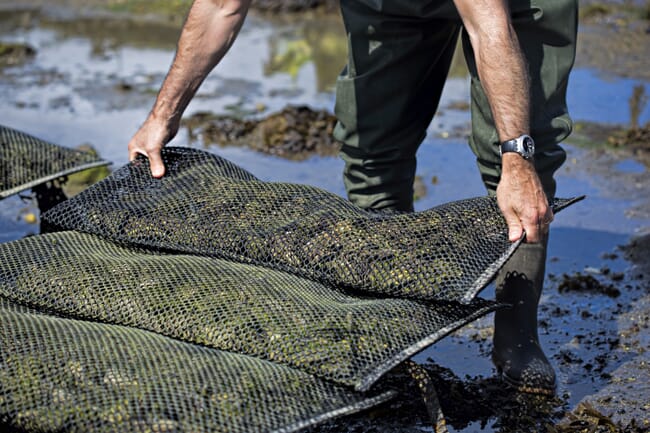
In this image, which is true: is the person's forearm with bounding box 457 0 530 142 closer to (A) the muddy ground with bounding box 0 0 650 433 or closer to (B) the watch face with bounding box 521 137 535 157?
(B) the watch face with bounding box 521 137 535 157

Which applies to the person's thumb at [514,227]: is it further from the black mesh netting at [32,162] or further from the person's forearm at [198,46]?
the black mesh netting at [32,162]

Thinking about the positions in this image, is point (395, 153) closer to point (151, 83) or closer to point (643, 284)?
point (643, 284)

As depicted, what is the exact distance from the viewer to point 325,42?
841 cm

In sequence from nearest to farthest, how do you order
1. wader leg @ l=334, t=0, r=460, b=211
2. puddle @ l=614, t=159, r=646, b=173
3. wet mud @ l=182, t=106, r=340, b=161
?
wader leg @ l=334, t=0, r=460, b=211 < puddle @ l=614, t=159, r=646, b=173 < wet mud @ l=182, t=106, r=340, b=161

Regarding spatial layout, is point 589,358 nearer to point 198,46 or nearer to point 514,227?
point 514,227

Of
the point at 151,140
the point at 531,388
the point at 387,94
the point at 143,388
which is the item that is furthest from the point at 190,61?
the point at 531,388

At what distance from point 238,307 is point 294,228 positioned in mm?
393

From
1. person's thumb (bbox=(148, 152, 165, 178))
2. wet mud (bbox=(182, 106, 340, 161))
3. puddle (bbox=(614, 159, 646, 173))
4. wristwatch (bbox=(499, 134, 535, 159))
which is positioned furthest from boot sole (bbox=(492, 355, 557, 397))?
wet mud (bbox=(182, 106, 340, 161))

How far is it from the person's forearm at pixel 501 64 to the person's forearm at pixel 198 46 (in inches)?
34.7

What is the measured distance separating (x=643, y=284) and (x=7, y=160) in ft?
8.89

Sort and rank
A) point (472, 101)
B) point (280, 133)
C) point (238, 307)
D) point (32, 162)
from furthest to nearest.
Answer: point (280, 133)
point (32, 162)
point (472, 101)
point (238, 307)

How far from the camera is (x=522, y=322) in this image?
3.05m

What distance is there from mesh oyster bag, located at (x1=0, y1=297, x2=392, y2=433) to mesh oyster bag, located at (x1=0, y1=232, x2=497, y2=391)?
7 centimetres

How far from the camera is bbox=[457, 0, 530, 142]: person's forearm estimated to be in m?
2.56
